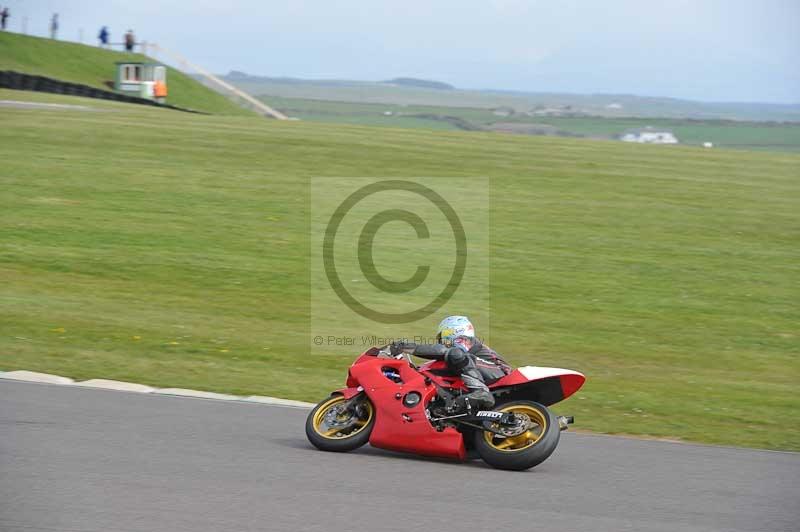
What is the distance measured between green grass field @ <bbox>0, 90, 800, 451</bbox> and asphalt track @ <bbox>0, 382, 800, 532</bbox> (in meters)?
1.88

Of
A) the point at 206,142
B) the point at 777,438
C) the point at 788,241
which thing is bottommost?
the point at 777,438

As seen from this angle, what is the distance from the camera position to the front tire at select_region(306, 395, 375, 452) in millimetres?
8422

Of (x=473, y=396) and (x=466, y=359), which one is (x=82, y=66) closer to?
(x=466, y=359)

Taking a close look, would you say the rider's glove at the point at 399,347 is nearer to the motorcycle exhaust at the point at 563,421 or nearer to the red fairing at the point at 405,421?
the red fairing at the point at 405,421

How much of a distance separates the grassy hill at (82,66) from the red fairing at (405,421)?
49253 millimetres

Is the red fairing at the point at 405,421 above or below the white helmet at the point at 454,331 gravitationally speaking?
below

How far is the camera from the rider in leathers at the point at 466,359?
8.20 m

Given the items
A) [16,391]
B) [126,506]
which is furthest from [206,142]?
[126,506]

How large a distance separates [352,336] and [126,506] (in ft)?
28.4

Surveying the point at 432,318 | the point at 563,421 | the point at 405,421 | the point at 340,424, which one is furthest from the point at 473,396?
the point at 432,318

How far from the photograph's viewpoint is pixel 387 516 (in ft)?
20.9

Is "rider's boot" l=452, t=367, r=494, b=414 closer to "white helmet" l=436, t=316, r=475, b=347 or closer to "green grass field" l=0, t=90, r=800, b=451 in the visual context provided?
"white helmet" l=436, t=316, r=475, b=347

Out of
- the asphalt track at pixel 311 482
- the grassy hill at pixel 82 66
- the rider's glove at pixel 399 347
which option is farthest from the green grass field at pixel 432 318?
the grassy hill at pixel 82 66

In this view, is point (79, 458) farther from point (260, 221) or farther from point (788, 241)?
point (788, 241)
